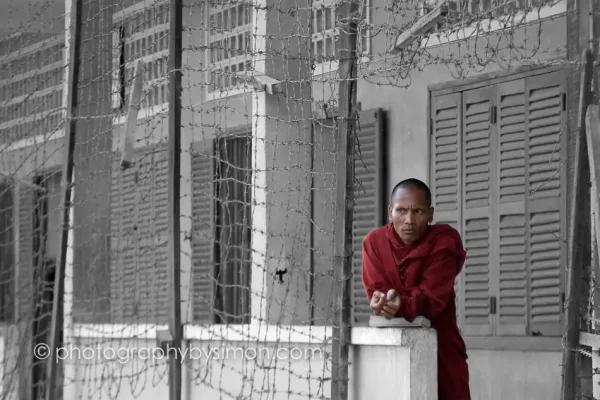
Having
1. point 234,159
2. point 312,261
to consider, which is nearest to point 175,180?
point 312,261

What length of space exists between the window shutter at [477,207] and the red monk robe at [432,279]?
2.90 metres

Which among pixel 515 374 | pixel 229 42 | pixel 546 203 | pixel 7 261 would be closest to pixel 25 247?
pixel 7 261

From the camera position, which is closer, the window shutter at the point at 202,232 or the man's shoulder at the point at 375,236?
the man's shoulder at the point at 375,236

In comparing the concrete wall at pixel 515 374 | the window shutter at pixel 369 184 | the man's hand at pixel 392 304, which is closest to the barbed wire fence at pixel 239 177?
the window shutter at pixel 369 184

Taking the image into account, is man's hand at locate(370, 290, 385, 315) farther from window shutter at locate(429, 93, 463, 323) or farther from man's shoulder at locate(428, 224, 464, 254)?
window shutter at locate(429, 93, 463, 323)

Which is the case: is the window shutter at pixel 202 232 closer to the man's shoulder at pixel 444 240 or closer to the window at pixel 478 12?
the window at pixel 478 12

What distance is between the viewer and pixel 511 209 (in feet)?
23.3

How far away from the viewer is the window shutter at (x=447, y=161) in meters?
7.46

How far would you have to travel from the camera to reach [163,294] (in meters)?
9.95

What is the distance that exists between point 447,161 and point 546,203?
929 mm

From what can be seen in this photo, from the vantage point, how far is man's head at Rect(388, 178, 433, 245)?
4.31m

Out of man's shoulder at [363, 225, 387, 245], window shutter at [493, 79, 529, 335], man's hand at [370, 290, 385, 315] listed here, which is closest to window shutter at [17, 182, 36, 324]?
window shutter at [493, 79, 529, 335]

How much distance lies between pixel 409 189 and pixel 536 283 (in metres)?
2.81

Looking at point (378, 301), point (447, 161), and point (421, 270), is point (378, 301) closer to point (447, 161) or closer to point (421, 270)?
point (421, 270)
